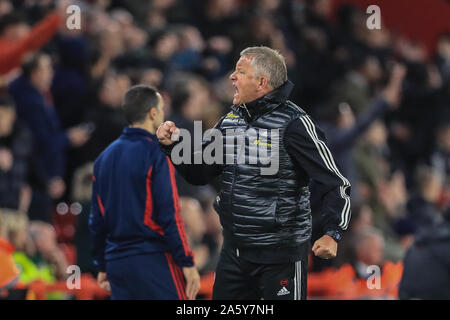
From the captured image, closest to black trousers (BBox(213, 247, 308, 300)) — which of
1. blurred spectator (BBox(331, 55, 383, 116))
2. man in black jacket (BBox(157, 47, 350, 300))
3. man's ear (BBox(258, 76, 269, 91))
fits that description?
man in black jacket (BBox(157, 47, 350, 300))

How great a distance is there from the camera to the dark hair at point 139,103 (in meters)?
4.18

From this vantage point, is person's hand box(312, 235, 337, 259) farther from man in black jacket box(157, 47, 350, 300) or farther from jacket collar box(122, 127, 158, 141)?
jacket collar box(122, 127, 158, 141)

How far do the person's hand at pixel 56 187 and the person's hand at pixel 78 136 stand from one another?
0.30m

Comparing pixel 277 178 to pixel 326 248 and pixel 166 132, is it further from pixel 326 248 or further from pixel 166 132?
pixel 166 132

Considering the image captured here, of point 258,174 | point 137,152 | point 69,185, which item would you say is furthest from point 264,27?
point 258,174

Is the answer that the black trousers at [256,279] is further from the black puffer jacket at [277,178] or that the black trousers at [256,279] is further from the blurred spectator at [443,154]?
the blurred spectator at [443,154]

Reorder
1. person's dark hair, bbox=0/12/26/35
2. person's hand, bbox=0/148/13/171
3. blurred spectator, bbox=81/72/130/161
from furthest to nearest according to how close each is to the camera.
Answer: person's dark hair, bbox=0/12/26/35 < blurred spectator, bbox=81/72/130/161 < person's hand, bbox=0/148/13/171

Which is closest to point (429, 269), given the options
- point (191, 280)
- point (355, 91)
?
point (191, 280)

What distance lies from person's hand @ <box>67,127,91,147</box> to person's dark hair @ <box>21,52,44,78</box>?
0.54 m

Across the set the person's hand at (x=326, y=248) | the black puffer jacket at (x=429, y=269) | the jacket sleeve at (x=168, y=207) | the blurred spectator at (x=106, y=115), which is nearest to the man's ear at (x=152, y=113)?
the jacket sleeve at (x=168, y=207)

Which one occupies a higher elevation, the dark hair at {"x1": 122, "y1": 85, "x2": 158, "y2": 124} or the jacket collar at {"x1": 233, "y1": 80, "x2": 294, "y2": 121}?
the dark hair at {"x1": 122, "y1": 85, "x2": 158, "y2": 124}

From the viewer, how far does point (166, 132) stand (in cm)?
355

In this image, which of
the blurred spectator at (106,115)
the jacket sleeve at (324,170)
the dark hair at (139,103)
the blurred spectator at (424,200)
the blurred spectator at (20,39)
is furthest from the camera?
the blurred spectator at (424,200)

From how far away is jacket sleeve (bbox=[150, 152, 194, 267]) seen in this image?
4047 mm
